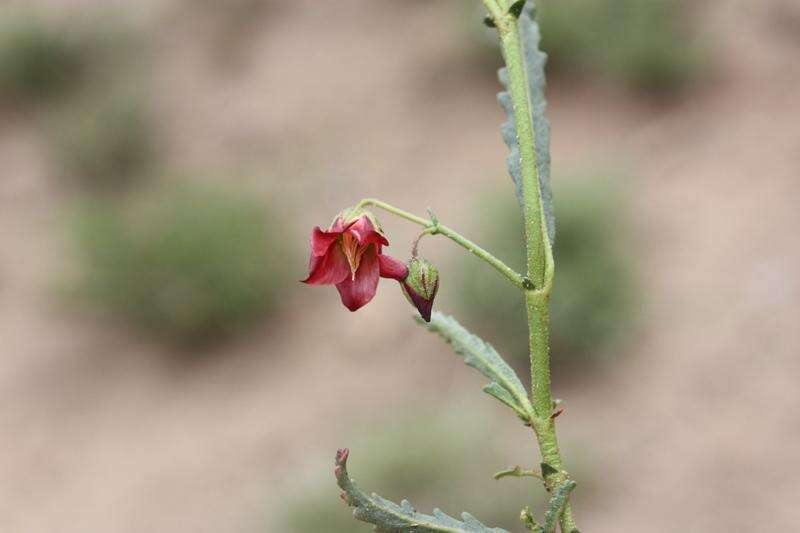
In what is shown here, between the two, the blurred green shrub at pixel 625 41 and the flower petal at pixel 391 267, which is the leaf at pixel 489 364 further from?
the blurred green shrub at pixel 625 41

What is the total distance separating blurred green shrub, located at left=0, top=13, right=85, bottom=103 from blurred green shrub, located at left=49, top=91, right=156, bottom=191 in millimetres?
762

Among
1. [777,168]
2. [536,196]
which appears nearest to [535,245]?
[536,196]

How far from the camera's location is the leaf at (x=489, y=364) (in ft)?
3.82

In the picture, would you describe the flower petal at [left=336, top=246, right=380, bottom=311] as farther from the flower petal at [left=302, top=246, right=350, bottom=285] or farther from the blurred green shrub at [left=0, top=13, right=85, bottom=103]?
the blurred green shrub at [left=0, top=13, right=85, bottom=103]

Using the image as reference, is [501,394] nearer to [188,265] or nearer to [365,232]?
[365,232]

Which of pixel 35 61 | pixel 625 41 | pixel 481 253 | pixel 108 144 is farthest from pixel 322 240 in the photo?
pixel 35 61

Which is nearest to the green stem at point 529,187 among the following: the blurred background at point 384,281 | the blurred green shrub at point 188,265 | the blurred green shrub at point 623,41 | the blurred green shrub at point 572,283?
the blurred background at point 384,281

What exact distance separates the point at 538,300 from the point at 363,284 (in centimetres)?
19

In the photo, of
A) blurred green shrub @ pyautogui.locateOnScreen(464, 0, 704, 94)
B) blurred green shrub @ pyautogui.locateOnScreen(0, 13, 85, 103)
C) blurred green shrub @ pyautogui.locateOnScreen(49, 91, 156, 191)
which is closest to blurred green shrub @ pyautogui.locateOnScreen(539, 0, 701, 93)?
blurred green shrub @ pyautogui.locateOnScreen(464, 0, 704, 94)

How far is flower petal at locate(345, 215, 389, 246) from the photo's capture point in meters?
1.18

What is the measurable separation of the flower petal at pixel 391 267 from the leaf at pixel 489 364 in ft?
0.39

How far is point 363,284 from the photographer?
3.82 feet

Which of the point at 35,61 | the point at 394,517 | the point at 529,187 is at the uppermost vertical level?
the point at 35,61

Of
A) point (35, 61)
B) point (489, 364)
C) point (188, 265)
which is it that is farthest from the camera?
point (35, 61)
